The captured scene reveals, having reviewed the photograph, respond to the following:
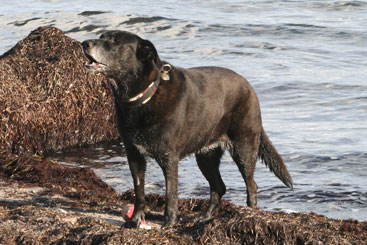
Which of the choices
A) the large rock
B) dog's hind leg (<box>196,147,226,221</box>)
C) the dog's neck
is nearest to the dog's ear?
the dog's neck

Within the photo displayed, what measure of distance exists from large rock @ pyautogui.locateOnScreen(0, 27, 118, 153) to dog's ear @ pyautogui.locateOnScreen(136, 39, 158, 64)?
405 centimetres

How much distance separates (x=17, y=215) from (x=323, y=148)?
631 cm

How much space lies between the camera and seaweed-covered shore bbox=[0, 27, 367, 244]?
538 cm

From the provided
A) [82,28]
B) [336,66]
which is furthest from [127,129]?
[82,28]

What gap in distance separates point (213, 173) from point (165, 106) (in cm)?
125

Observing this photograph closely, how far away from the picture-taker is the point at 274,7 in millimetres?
27656

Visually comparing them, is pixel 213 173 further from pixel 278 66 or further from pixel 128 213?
pixel 278 66

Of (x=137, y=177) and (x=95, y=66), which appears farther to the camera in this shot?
(x=137, y=177)

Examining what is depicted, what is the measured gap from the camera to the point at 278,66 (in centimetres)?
1814

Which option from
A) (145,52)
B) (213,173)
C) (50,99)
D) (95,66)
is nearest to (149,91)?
(145,52)

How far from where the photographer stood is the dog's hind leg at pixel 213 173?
6.87 m

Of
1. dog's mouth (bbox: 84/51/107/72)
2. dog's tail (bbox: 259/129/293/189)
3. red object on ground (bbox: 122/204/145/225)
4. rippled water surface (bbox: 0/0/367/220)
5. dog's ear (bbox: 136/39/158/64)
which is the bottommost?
rippled water surface (bbox: 0/0/367/220)

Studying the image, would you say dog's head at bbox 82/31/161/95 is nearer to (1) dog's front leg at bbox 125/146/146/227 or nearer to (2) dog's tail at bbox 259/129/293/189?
(1) dog's front leg at bbox 125/146/146/227

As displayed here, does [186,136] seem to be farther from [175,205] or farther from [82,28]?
[82,28]
